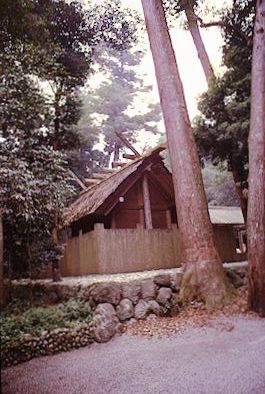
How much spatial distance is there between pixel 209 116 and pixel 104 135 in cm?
1602

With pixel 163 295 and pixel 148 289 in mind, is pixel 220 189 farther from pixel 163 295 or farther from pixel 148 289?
pixel 148 289

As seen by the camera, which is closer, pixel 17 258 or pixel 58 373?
pixel 58 373

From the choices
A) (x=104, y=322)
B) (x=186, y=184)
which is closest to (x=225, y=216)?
(x=186, y=184)

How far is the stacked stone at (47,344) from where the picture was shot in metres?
5.88

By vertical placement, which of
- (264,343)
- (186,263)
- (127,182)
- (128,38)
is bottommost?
(264,343)

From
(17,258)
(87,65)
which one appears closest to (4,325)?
(17,258)

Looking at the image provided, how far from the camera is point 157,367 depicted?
522cm

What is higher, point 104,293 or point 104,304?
point 104,293

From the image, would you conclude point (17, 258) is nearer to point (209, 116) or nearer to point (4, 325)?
point (4, 325)

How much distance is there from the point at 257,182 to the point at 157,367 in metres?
5.35

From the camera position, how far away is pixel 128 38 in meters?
14.9

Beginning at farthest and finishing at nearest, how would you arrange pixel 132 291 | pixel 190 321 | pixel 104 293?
pixel 132 291 < pixel 104 293 < pixel 190 321

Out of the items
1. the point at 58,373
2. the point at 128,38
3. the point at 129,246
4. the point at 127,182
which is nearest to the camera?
the point at 58,373

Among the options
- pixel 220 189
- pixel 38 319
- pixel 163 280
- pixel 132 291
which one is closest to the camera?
pixel 38 319
